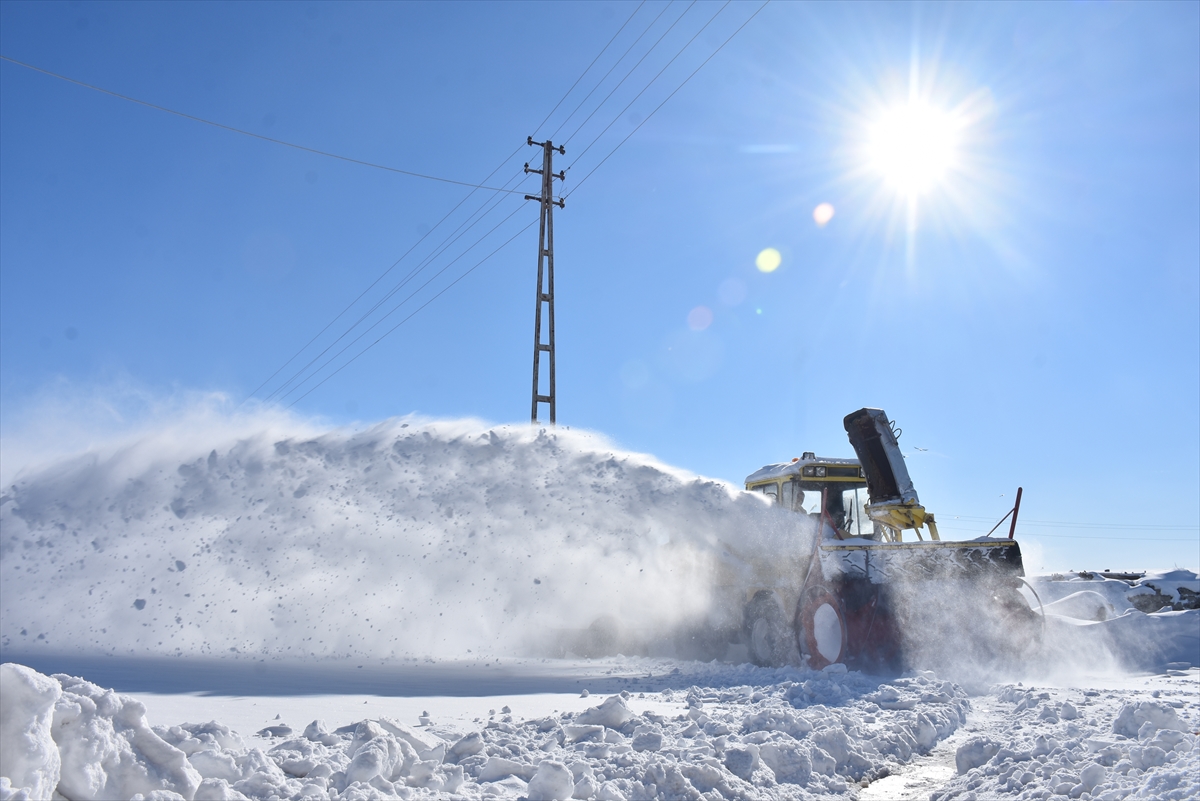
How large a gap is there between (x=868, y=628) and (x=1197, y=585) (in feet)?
56.7

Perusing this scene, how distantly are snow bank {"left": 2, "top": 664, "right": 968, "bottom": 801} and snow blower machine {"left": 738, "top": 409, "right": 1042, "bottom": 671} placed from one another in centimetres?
258

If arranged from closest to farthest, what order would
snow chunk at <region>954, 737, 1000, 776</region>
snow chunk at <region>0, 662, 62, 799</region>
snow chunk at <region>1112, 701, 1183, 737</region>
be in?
snow chunk at <region>0, 662, 62, 799</region> → snow chunk at <region>1112, 701, 1183, 737</region> → snow chunk at <region>954, 737, 1000, 776</region>

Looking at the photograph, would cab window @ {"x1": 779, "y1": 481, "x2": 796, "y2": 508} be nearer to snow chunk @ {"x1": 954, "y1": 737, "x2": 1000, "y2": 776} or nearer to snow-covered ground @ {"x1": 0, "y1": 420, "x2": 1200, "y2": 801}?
snow-covered ground @ {"x1": 0, "y1": 420, "x2": 1200, "y2": 801}

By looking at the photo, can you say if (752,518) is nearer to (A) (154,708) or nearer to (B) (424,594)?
(B) (424,594)

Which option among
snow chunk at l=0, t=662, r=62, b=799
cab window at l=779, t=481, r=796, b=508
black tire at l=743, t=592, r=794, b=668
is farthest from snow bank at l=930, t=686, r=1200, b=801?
cab window at l=779, t=481, r=796, b=508

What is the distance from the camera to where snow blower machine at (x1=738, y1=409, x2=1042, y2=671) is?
8.53 m

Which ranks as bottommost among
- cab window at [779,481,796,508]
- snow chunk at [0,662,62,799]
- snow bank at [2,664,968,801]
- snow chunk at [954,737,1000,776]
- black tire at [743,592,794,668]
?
snow chunk at [954,737,1000,776]

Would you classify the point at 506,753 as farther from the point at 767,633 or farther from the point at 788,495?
the point at 788,495

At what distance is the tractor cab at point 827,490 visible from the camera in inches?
390

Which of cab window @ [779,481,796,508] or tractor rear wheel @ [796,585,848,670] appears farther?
cab window @ [779,481,796,508]

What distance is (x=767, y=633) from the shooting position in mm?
8891

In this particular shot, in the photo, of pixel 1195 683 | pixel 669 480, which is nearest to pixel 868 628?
pixel 669 480

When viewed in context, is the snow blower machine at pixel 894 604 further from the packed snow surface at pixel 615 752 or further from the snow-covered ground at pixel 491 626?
the packed snow surface at pixel 615 752

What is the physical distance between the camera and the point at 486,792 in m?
3.36
